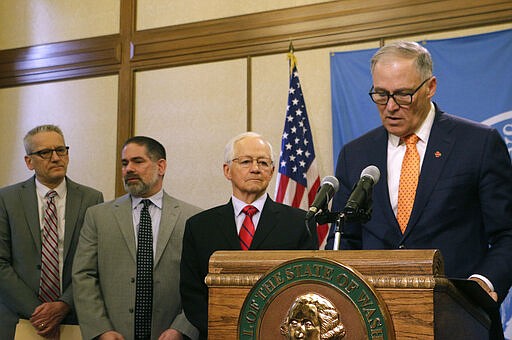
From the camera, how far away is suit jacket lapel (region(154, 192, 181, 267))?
365 cm

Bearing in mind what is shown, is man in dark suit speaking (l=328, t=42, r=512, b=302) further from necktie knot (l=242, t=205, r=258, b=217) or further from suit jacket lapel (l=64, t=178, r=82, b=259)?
suit jacket lapel (l=64, t=178, r=82, b=259)

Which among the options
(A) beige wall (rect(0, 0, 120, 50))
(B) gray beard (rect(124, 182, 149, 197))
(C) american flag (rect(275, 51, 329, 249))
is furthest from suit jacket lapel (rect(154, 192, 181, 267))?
(A) beige wall (rect(0, 0, 120, 50))

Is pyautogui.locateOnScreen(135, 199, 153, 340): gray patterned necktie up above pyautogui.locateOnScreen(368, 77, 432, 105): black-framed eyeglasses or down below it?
below

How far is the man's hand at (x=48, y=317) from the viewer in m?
3.74

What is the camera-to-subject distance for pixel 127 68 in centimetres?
607

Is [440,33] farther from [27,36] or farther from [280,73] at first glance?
[27,36]

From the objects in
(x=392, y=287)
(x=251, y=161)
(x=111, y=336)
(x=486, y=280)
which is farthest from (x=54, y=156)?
(x=392, y=287)

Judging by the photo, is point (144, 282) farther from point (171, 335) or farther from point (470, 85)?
point (470, 85)

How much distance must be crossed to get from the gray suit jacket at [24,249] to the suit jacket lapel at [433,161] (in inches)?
91.2

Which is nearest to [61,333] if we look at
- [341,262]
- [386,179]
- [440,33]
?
[386,179]

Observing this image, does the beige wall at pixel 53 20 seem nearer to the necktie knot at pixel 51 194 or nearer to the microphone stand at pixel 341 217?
the necktie knot at pixel 51 194

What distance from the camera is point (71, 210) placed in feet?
13.5

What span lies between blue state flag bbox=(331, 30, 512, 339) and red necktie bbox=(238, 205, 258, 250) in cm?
188

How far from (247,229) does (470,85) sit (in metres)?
2.17
